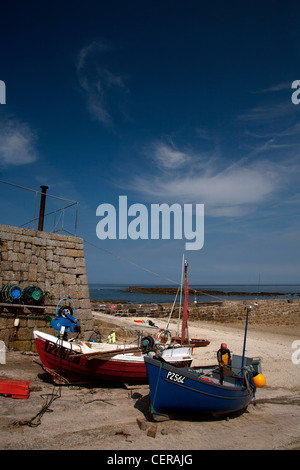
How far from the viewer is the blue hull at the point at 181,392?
670 cm

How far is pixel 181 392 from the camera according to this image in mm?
6703

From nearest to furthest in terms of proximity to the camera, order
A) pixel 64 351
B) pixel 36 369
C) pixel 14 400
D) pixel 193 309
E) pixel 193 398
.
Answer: pixel 193 398 → pixel 14 400 → pixel 64 351 → pixel 36 369 → pixel 193 309

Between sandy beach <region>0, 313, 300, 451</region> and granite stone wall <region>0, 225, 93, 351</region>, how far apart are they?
1386 mm

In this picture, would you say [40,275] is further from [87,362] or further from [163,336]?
[163,336]

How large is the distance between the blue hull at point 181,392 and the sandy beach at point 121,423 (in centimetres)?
35

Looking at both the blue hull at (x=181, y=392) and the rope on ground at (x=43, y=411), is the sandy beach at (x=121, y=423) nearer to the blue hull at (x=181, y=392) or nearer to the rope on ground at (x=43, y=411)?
the rope on ground at (x=43, y=411)

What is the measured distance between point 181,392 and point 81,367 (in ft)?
11.2

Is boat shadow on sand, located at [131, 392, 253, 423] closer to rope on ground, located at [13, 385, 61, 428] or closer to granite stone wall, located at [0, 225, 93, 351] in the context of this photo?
rope on ground, located at [13, 385, 61, 428]

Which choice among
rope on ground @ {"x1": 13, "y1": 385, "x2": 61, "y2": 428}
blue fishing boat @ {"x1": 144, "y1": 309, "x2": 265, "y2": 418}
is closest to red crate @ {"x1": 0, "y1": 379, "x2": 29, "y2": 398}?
rope on ground @ {"x1": 13, "y1": 385, "x2": 61, "y2": 428}

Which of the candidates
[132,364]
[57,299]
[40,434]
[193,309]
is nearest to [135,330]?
[57,299]

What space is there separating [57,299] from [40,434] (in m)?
6.45

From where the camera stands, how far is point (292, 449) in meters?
5.81

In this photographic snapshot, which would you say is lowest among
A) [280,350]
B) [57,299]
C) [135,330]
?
[280,350]

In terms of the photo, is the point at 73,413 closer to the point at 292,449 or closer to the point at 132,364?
the point at 132,364
